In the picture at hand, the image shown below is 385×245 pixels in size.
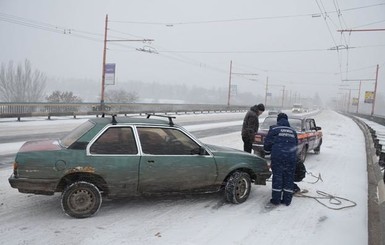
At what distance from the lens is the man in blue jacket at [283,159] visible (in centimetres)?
645

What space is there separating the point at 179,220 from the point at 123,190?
1.03m

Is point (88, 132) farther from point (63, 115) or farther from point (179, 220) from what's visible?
point (63, 115)

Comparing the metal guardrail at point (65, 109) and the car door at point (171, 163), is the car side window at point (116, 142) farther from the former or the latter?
the metal guardrail at point (65, 109)

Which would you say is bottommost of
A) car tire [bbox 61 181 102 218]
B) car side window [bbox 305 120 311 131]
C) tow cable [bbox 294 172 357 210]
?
tow cable [bbox 294 172 357 210]

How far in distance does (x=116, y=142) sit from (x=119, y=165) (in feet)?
1.30

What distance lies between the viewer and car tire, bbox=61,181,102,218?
5.18 meters

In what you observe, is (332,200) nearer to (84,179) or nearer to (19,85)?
(84,179)

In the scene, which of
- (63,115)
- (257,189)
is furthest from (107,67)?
(257,189)

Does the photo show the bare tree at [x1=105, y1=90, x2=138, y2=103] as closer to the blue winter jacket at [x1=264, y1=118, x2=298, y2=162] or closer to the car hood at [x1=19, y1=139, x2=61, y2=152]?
the car hood at [x1=19, y1=139, x2=61, y2=152]

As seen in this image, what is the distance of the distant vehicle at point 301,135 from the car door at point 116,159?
19.6 ft

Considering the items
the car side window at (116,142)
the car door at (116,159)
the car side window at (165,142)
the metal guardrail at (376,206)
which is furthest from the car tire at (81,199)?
the metal guardrail at (376,206)

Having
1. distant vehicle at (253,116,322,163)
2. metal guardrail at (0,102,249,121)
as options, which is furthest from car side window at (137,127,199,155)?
metal guardrail at (0,102,249,121)

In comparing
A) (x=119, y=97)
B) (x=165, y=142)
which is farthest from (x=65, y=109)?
(x=119, y=97)

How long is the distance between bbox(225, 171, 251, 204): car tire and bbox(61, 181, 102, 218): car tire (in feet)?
7.90
